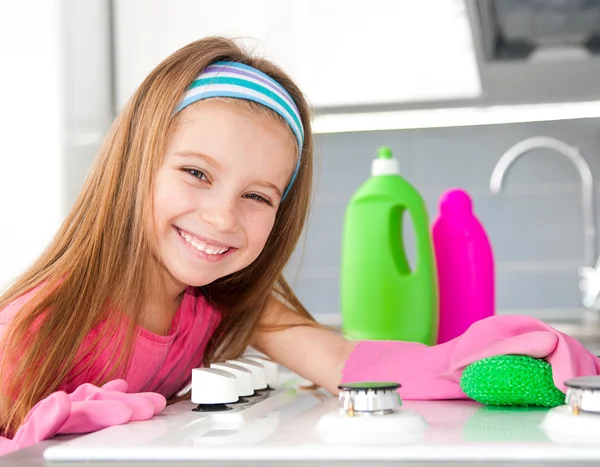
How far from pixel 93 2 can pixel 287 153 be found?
4.08 ft

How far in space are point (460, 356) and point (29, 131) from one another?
136 centimetres

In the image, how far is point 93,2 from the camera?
2.01 meters

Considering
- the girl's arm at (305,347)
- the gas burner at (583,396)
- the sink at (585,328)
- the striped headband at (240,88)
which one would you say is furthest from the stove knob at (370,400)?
the sink at (585,328)

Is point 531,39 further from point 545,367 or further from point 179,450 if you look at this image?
point 179,450

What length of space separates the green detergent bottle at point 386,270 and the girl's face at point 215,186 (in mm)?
313

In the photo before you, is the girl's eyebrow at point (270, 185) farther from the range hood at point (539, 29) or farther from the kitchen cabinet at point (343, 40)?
the kitchen cabinet at point (343, 40)

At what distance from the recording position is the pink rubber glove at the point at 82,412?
0.51 m

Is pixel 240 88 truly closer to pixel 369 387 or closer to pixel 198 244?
pixel 198 244

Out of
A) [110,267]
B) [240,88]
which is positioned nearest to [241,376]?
[110,267]

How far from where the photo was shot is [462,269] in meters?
1.26

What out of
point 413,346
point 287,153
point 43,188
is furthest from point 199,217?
point 43,188

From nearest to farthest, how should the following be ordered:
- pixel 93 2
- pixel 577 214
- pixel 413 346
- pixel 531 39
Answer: pixel 413 346 < pixel 531 39 < pixel 93 2 < pixel 577 214

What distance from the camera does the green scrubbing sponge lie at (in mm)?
640

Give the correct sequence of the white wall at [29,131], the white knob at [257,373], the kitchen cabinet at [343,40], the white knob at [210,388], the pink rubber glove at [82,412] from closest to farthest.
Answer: the pink rubber glove at [82,412] < the white knob at [210,388] < the white knob at [257,373] < the white wall at [29,131] < the kitchen cabinet at [343,40]
